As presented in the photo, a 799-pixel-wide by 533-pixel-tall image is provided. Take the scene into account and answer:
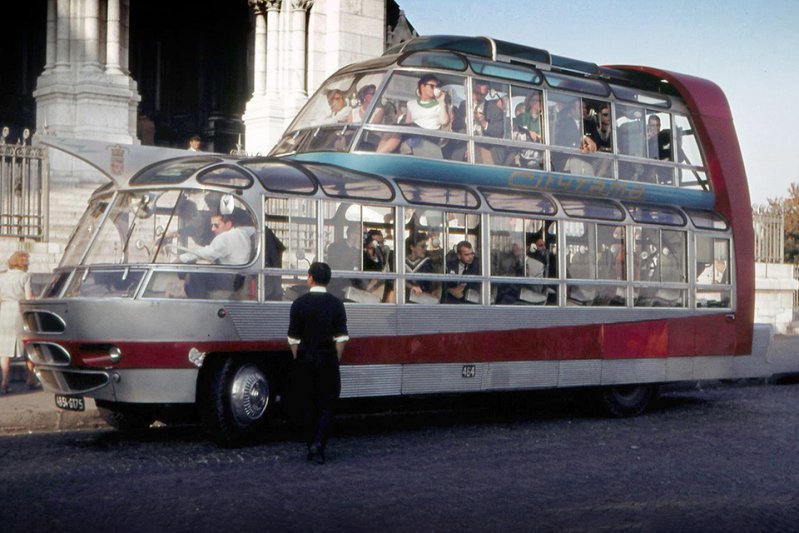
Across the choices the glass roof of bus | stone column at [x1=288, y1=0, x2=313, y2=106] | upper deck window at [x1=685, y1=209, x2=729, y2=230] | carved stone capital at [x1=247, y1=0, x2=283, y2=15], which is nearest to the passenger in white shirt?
the glass roof of bus

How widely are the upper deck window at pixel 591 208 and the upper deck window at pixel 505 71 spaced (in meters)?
1.38

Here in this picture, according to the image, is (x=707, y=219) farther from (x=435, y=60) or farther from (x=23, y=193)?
(x=23, y=193)

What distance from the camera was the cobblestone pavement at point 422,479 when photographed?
25.9ft

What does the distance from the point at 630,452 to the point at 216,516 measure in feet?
15.6

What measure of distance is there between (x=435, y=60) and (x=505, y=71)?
3.11 ft

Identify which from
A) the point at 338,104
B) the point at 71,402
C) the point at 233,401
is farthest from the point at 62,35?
the point at 233,401

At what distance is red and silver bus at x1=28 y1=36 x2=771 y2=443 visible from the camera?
35.7ft

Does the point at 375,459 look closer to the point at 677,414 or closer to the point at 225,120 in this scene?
the point at 677,414

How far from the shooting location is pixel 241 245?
36.7ft

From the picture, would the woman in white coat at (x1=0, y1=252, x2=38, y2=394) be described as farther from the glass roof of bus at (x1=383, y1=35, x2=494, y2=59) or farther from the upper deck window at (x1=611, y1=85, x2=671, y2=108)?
the upper deck window at (x1=611, y1=85, x2=671, y2=108)

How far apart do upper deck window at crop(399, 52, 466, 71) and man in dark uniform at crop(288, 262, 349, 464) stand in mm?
3892

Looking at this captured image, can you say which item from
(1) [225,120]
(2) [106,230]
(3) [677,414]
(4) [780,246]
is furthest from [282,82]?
(2) [106,230]

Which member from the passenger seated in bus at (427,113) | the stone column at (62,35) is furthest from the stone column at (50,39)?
the passenger seated in bus at (427,113)

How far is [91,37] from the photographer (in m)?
23.8
